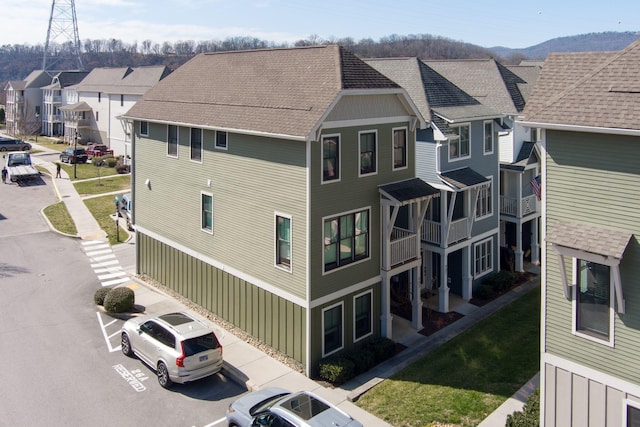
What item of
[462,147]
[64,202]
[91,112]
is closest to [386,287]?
[462,147]

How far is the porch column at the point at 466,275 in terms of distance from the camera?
25578 mm

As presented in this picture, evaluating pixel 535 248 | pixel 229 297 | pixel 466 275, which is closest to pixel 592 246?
pixel 229 297

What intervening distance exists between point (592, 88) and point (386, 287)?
10.8m

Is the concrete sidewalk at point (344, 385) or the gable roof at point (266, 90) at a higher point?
the gable roof at point (266, 90)

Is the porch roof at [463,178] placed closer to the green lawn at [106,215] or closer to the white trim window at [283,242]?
the white trim window at [283,242]

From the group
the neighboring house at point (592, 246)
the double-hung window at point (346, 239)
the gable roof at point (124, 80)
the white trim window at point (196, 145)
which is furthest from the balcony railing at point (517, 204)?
the gable roof at point (124, 80)

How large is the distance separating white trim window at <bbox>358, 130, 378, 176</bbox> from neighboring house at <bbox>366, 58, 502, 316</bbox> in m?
4.35

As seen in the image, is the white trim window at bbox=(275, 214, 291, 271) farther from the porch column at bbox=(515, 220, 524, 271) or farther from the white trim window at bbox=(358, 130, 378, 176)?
the porch column at bbox=(515, 220, 524, 271)

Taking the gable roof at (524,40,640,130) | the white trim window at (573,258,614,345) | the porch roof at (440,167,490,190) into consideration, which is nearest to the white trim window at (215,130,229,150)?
the porch roof at (440,167,490,190)

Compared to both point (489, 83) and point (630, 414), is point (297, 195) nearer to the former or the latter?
point (630, 414)

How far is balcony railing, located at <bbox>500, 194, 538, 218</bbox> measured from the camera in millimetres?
29072

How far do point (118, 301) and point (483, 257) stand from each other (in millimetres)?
16925

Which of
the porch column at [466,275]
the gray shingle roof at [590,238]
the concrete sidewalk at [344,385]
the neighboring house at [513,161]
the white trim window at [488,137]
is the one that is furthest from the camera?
the neighboring house at [513,161]

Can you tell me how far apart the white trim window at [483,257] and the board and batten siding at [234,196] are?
37.2ft
